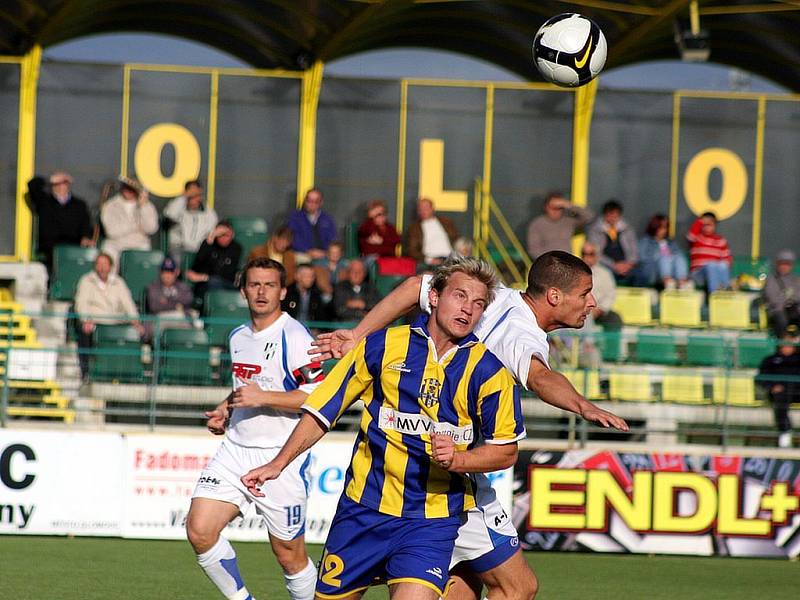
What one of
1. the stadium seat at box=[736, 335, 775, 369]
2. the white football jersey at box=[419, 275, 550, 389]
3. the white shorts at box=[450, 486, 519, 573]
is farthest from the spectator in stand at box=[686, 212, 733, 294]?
the white shorts at box=[450, 486, 519, 573]

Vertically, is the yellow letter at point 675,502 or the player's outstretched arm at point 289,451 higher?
the player's outstretched arm at point 289,451

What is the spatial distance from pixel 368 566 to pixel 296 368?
223 centimetres

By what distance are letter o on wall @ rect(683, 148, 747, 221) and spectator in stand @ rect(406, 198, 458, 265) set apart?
14.3 feet

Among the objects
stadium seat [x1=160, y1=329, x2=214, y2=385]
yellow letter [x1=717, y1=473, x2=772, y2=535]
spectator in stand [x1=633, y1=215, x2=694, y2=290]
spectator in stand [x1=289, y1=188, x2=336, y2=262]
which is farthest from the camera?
spectator in stand [x1=633, y1=215, x2=694, y2=290]

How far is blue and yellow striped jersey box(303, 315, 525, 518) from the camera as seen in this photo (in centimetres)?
495

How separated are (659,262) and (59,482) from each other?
8.41m

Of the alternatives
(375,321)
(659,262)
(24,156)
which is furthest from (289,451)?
(24,156)

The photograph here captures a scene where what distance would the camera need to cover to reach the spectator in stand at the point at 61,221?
15.4 m

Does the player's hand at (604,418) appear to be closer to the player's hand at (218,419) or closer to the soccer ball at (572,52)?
the player's hand at (218,419)

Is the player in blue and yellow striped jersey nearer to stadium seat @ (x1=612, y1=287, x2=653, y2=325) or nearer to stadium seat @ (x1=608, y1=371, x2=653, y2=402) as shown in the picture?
stadium seat @ (x1=608, y1=371, x2=653, y2=402)

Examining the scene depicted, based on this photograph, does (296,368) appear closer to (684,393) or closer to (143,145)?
(684,393)

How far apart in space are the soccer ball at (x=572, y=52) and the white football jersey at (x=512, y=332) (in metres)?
3.41

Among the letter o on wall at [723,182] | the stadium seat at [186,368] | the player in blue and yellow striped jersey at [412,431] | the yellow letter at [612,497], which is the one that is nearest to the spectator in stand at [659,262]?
the letter o on wall at [723,182]

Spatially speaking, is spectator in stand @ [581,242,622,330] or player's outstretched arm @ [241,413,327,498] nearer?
player's outstretched arm @ [241,413,327,498]
